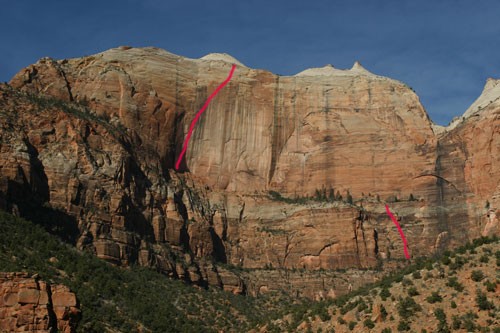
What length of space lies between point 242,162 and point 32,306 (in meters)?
60.5

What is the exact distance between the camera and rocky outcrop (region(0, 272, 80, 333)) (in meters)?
56.2

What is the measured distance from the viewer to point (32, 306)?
56812 mm

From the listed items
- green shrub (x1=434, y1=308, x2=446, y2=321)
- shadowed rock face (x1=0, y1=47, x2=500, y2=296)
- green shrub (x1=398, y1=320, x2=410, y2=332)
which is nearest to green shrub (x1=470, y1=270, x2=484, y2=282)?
green shrub (x1=434, y1=308, x2=446, y2=321)

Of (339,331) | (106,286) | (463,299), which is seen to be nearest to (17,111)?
(106,286)

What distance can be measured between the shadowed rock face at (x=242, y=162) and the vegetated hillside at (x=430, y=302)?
129ft

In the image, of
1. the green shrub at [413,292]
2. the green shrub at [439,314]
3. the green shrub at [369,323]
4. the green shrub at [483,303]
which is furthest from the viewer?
the green shrub at [413,292]

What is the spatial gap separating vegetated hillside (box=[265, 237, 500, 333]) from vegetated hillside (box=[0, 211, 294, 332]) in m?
15.0

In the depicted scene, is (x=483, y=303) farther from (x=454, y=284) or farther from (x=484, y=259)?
(x=484, y=259)

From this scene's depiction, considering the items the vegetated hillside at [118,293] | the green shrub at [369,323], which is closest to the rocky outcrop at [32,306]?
the vegetated hillside at [118,293]

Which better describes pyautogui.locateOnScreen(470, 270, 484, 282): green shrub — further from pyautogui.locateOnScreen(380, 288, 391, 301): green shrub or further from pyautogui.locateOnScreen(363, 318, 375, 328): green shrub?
pyautogui.locateOnScreen(363, 318, 375, 328): green shrub

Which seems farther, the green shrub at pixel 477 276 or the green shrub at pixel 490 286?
the green shrub at pixel 477 276

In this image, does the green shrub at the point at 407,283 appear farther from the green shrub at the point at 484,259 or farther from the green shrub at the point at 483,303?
the green shrub at the point at 483,303

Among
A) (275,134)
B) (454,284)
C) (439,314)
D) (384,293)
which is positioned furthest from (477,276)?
(275,134)

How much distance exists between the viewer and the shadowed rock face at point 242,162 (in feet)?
307
